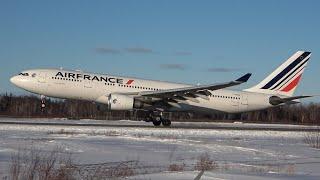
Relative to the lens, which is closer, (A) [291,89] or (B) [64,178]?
(B) [64,178]

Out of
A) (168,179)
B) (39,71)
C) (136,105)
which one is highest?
(39,71)

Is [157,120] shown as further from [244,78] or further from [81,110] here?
[81,110]

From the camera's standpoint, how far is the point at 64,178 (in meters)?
10.4

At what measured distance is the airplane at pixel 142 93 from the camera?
134 feet

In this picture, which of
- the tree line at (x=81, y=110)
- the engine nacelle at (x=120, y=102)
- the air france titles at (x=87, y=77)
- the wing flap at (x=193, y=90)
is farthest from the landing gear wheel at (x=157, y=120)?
the tree line at (x=81, y=110)

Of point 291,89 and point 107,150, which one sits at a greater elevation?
point 291,89

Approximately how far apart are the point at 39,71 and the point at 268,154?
2714cm

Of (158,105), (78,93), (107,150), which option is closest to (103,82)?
(78,93)

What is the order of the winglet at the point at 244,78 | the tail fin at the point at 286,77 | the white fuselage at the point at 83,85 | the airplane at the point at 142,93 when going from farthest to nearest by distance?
the tail fin at the point at 286,77 < the white fuselage at the point at 83,85 < the airplane at the point at 142,93 < the winglet at the point at 244,78

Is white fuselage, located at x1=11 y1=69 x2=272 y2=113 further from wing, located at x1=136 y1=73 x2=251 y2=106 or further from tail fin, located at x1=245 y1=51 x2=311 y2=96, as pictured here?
tail fin, located at x1=245 y1=51 x2=311 y2=96

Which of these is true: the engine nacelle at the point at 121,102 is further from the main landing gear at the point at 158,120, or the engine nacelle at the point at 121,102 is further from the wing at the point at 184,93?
the main landing gear at the point at 158,120

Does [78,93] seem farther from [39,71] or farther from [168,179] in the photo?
[168,179]

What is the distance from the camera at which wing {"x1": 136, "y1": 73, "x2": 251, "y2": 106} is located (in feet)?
132

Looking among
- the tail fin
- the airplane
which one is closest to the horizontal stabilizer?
the airplane
